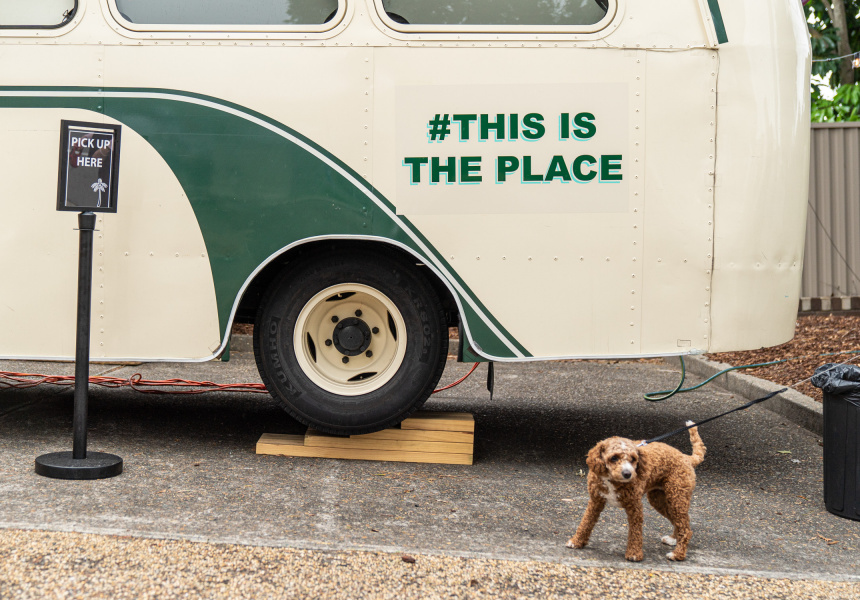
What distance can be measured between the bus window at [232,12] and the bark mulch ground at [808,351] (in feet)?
14.4

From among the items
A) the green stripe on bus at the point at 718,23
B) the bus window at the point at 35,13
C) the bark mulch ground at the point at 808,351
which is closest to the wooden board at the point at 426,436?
the green stripe on bus at the point at 718,23

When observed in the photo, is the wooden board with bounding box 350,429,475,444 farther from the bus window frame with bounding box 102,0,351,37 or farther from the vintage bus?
the bus window frame with bounding box 102,0,351,37

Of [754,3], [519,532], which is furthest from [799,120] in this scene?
[519,532]

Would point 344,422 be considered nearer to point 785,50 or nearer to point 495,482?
point 495,482

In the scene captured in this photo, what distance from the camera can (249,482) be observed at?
408 cm

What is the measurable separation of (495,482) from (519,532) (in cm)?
78

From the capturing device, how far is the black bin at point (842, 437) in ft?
12.6

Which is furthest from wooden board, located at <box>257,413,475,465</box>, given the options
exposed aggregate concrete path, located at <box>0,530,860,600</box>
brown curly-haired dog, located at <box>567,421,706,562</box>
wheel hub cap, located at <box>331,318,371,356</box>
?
exposed aggregate concrete path, located at <box>0,530,860,600</box>

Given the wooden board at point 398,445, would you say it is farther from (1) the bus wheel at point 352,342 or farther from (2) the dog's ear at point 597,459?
(2) the dog's ear at point 597,459

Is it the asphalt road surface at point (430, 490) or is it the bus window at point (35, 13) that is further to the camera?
the bus window at point (35, 13)

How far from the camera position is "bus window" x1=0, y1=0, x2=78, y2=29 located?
4.43 m

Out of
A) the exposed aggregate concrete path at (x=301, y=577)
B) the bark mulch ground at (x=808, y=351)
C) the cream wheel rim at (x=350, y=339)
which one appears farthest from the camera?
the bark mulch ground at (x=808, y=351)

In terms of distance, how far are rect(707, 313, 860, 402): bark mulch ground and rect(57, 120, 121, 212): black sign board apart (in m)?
5.06

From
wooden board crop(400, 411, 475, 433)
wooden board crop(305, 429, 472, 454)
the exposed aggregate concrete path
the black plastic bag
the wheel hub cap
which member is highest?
the wheel hub cap
